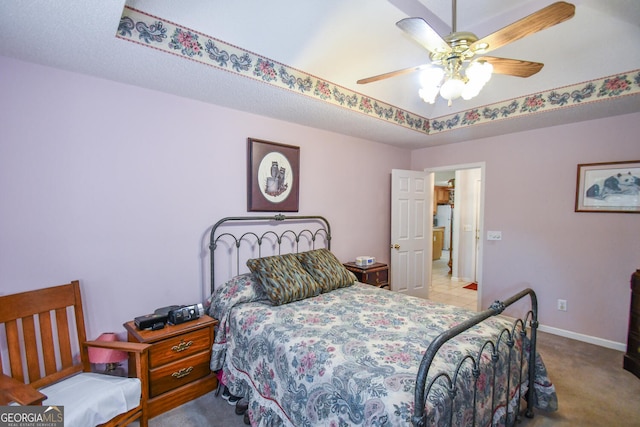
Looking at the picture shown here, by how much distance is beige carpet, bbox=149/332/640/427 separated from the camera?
1.99 metres

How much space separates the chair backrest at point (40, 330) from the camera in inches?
64.1

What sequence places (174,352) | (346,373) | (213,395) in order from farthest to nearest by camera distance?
(213,395)
(174,352)
(346,373)

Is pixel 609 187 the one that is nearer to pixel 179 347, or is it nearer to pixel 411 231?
pixel 411 231

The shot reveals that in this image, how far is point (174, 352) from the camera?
Answer: 209 cm

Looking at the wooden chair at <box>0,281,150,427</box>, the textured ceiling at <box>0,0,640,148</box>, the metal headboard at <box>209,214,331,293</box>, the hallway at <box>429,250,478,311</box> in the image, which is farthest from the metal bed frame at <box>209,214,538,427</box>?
the hallway at <box>429,250,478,311</box>

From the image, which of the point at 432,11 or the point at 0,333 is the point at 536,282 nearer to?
the point at 432,11

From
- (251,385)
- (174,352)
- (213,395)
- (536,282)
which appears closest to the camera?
(251,385)

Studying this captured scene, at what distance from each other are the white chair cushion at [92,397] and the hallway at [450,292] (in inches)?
170

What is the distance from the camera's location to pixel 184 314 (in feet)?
7.32

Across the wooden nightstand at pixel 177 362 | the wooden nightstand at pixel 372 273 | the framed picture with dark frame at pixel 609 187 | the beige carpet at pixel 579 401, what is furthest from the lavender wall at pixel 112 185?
the framed picture with dark frame at pixel 609 187

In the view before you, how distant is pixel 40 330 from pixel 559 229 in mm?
4847

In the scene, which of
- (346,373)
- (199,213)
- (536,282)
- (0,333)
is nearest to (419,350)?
(346,373)

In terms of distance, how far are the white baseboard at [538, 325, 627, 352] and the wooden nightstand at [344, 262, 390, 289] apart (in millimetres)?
2022

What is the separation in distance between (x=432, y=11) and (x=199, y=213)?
2.49 m
